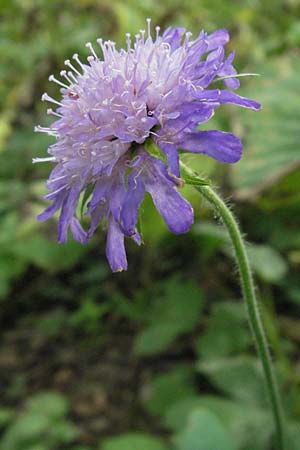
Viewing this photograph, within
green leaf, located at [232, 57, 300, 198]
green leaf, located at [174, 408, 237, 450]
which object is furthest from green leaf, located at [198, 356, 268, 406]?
green leaf, located at [232, 57, 300, 198]

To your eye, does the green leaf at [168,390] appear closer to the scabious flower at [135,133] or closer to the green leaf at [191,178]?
the scabious flower at [135,133]

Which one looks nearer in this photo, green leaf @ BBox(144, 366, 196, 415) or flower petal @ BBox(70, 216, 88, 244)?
flower petal @ BBox(70, 216, 88, 244)

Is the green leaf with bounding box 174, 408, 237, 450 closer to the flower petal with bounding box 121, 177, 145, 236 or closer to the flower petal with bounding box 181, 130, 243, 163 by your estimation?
the flower petal with bounding box 121, 177, 145, 236

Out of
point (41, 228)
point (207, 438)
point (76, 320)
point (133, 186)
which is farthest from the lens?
point (41, 228)

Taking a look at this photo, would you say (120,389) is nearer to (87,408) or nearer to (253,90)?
(87,408)

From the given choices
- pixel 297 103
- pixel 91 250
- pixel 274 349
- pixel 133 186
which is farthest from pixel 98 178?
pixel 91 250

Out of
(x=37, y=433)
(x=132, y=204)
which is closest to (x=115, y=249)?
(x=132, y=204)
